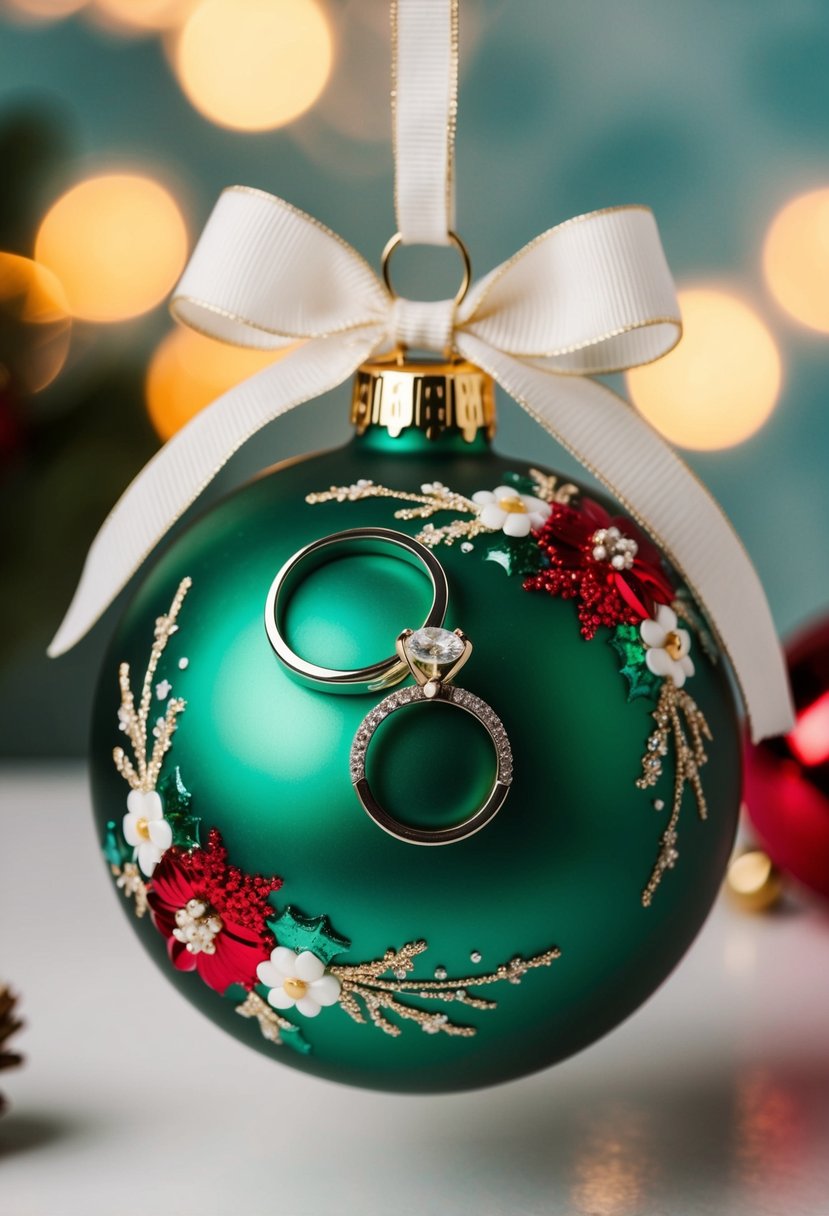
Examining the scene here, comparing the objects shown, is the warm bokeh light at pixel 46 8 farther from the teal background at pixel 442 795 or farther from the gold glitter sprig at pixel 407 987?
the gold glitter sprig at pixel 407 987

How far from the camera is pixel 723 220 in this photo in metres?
1.26

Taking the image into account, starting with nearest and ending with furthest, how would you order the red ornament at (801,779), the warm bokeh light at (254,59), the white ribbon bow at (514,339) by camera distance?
1. the white ribbon bow at (514,339)
2. the red ornament at (801,779)
3. the warm bokeh light at (254,59)

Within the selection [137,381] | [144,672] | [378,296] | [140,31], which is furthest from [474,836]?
[140,31]

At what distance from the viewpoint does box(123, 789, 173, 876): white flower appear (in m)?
0.63

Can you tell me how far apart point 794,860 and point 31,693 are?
2.50 ft

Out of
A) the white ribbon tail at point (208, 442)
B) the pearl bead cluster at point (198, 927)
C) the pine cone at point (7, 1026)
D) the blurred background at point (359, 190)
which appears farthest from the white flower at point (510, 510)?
the blurred background at point (359, 190)

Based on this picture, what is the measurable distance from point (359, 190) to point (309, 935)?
0.86m

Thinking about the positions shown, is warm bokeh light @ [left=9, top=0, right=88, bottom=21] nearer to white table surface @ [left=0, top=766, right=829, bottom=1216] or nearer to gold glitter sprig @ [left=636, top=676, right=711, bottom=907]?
white table surface @ [left=0, top=766, right=829, bottom=1216]

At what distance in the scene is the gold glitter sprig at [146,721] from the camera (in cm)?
63

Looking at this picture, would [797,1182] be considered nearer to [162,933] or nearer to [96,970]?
[162,933]

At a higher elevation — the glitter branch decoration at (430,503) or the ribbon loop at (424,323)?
the ribbon loop at (424,323)

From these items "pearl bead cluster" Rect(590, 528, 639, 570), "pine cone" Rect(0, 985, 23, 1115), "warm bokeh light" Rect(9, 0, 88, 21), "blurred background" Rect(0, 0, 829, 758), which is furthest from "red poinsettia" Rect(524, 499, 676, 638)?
"warm bokeh light" Rect(9, 0, 88, 21)

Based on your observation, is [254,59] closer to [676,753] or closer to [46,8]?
[46,8]

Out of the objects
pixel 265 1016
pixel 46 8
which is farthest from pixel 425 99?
pixel 46 8
